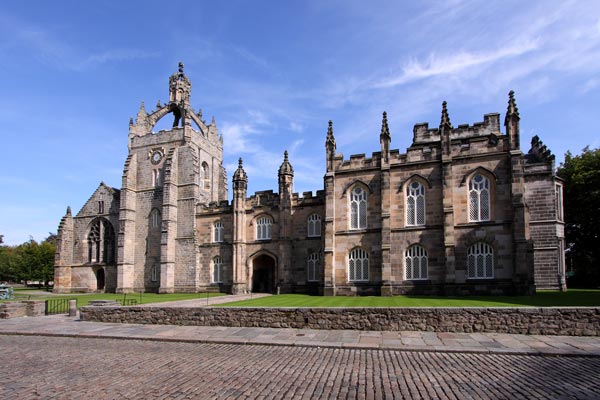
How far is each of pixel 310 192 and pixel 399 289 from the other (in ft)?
36.6

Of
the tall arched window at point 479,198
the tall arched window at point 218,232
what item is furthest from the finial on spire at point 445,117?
the tall arched window at point 218,232

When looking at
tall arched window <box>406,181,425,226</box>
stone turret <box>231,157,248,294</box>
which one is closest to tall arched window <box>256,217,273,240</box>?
stone turret <box>231,157,248,294</box>

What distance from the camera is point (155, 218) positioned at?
42.6 m

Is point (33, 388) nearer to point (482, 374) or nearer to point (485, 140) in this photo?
point (482, 374)

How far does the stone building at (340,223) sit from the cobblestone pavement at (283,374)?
16191 mm

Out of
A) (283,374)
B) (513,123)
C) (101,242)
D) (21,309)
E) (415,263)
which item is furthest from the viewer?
(101,242)

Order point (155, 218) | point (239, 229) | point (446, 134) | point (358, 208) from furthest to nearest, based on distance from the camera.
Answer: point (155, 218) < point (239, 229) < point (358, 208) < point (446, 134)

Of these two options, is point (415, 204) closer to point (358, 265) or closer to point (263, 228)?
point (358, 265)

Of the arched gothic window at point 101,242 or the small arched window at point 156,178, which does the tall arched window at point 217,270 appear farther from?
the arched gothic window at point 101,242

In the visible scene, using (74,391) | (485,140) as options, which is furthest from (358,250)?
(74,391)

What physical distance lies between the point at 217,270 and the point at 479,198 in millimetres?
23353

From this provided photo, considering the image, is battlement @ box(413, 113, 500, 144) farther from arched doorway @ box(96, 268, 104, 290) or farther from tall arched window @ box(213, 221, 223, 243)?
arched doorway @ box(96, 268, 104, 290)

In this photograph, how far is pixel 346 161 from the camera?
31.5 metres

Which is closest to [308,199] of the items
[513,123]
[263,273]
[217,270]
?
[263,273]
